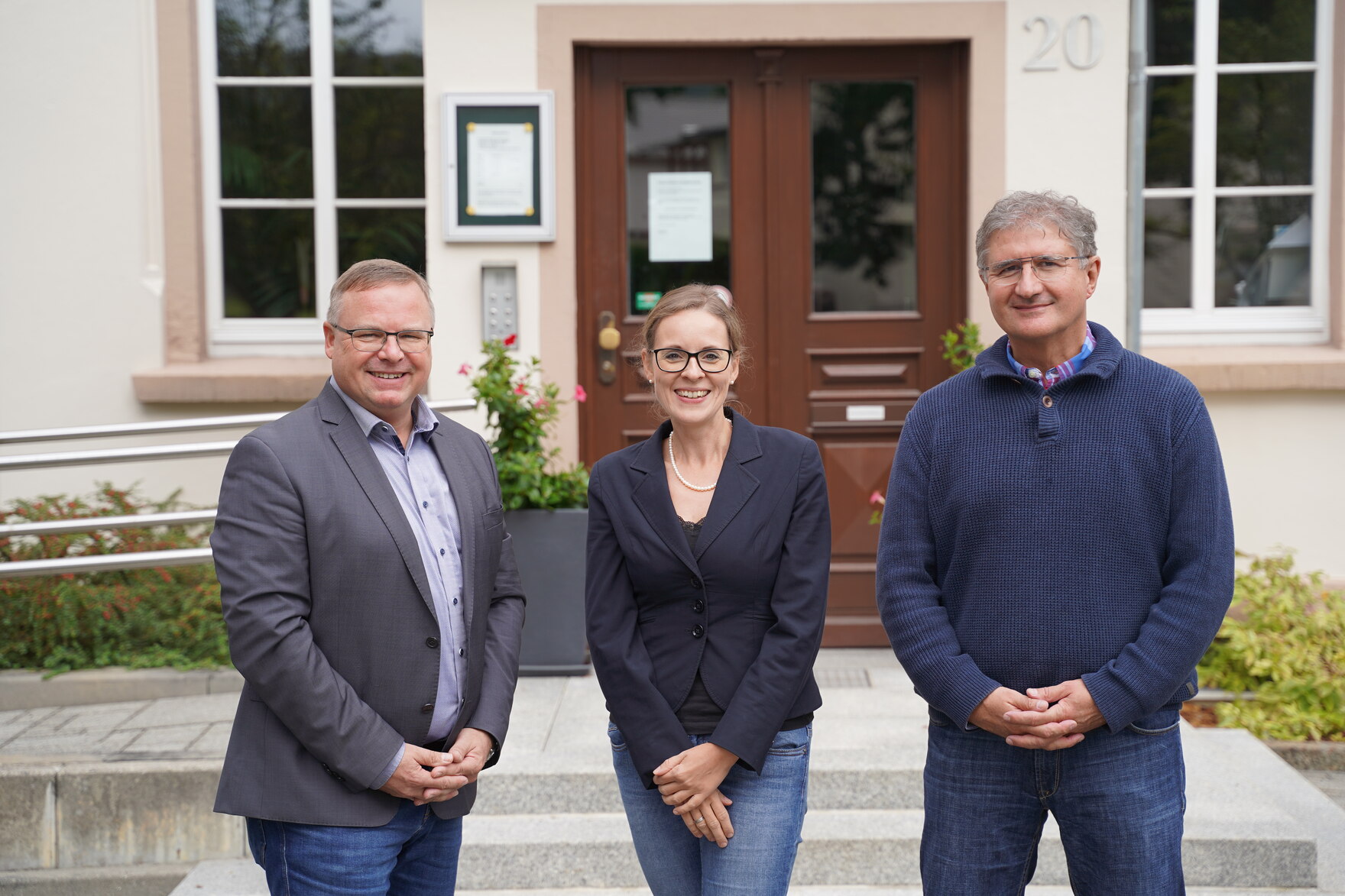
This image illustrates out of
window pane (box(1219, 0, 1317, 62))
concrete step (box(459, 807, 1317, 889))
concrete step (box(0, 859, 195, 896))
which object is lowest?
concrete step (box(0, 859, 195, 896))

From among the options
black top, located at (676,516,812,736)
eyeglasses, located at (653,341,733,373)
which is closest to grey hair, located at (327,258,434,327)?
eyeglasses, located at (653,341,733,373)

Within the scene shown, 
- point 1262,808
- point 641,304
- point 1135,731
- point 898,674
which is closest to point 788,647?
point 1135,731

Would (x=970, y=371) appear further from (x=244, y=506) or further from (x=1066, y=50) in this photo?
(x=1066, y=50)

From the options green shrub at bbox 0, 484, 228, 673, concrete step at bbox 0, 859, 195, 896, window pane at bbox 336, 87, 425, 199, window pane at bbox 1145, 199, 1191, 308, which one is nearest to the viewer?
concrete step at bbox 0, 859, 195, 896

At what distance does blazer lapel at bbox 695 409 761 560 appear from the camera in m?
2.41

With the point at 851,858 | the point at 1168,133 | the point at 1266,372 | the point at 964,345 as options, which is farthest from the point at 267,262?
the point at 1266,372

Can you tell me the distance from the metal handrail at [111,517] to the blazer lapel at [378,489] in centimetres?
239

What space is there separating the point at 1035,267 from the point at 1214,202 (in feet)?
14.0

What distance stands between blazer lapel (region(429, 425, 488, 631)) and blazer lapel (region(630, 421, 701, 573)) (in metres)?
0.32

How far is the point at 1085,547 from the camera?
2.32 meters

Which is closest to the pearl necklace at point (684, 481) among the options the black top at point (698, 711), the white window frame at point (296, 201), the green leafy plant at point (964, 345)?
the black top at point (698, 711)

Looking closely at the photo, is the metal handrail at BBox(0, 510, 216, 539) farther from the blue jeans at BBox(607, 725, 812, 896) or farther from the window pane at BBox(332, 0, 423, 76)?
the blue jeans at BBox(607, 725, 812, 896)

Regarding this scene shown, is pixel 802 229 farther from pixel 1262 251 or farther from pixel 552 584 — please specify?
pixel 1262 251

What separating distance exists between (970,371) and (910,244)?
3.51m
